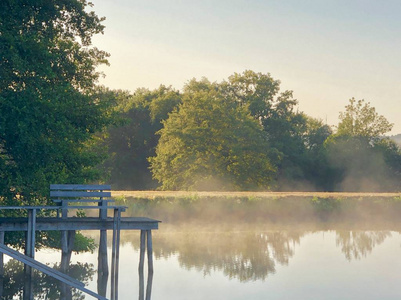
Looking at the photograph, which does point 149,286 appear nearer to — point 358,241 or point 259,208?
point 358,241

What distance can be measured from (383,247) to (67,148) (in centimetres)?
1942

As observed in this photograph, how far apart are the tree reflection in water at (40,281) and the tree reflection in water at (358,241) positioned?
1326cm

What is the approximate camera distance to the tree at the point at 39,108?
1113 inches

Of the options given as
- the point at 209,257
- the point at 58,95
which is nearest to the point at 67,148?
the point at 58,95

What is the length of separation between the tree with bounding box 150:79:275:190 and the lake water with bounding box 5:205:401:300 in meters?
28.6

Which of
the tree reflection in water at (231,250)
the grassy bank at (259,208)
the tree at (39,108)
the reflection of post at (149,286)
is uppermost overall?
the tree at (39,108)

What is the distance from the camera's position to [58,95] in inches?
1164

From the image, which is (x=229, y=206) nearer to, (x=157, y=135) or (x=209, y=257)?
(x=209, y=257)

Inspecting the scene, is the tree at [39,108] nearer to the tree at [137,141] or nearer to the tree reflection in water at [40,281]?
the tree reflection in water at [40,281]

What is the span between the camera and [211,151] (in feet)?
262

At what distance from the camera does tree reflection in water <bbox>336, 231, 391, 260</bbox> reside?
38.8 meters

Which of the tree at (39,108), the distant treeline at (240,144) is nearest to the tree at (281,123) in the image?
the distant treeline at (240,144)

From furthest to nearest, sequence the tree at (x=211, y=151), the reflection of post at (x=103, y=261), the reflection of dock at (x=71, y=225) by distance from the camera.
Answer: the tree at (x=211, y=151)
the reflection of post at (x=103, y=261)
the reflection of dock at (x=71, y=225)

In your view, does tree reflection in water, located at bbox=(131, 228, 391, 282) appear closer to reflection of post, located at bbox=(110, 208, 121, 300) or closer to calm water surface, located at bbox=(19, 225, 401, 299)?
calm water surface, located at bbox=(19, 225, 401, 299)
